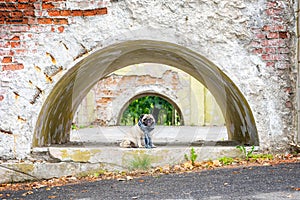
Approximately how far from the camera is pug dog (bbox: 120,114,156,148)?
5.77m

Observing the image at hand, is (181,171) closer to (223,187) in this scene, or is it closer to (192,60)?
(223,187)

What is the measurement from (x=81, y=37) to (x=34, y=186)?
167 cm

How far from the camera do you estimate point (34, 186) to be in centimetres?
473

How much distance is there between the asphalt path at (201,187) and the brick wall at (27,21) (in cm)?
153

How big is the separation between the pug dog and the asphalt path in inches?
47.8

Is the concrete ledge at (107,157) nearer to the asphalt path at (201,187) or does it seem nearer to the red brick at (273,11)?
the asphalt path at (201,187)

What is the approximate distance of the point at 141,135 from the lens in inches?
231

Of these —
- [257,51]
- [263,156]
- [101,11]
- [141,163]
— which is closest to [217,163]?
[263,156]

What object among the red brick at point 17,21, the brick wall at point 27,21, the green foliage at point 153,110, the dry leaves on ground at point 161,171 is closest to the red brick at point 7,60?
the brick wall at point 27,21

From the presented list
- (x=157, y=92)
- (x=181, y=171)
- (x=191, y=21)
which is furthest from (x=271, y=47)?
(x=157, y=92)

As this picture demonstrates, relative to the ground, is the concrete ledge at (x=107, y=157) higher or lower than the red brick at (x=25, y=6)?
lower

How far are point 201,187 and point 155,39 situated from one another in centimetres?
181

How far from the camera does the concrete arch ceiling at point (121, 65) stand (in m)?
5.19

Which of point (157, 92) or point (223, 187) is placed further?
point (157, 92)
